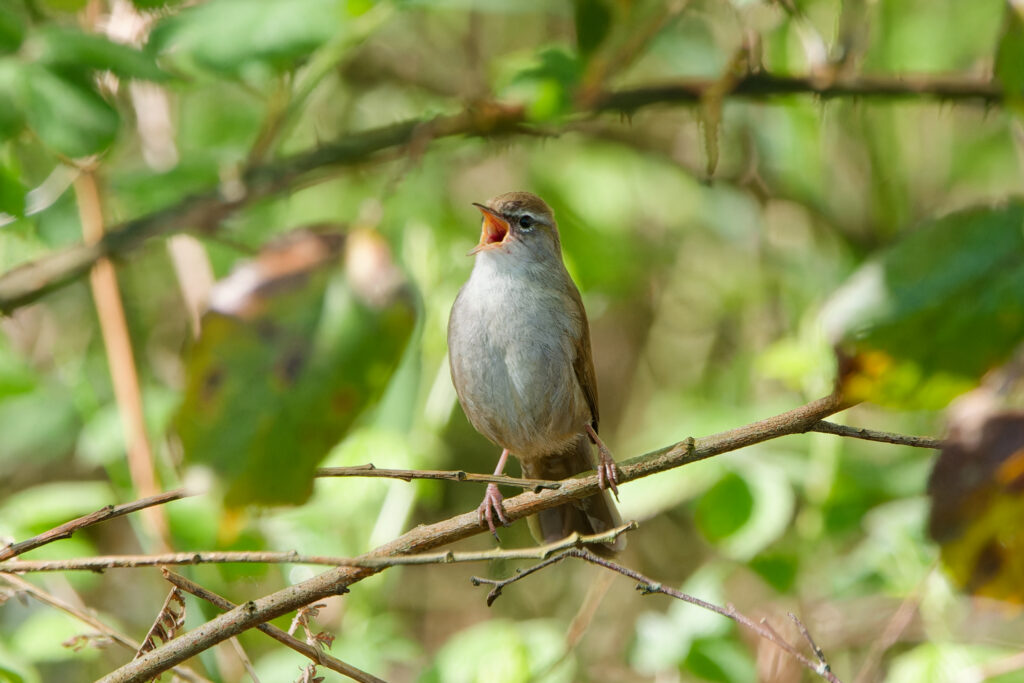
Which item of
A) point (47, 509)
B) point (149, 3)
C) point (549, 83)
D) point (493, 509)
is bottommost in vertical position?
point (493, 509)

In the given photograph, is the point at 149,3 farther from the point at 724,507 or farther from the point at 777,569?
the point at 777,569

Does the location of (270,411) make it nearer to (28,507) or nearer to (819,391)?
(28,507)

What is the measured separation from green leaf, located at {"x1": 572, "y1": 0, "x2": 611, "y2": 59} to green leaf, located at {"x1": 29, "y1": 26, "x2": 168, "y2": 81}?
1.08 meters

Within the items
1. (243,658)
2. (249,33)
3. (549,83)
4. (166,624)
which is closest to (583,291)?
(549,83)

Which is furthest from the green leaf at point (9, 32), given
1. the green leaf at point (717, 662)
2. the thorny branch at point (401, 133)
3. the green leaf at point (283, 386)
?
the green leaf at point (717, 662)

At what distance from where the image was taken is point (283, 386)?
136 cm

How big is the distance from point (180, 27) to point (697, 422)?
253 cm

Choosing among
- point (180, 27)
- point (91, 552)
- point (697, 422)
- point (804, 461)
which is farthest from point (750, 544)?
point (180, 27)

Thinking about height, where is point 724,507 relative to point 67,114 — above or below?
below

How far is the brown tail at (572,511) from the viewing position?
3.81m

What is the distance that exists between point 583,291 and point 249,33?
2.12 m

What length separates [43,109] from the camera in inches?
94.2

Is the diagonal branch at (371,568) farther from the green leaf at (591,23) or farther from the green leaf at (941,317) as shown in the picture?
the green leaf at (591,23)

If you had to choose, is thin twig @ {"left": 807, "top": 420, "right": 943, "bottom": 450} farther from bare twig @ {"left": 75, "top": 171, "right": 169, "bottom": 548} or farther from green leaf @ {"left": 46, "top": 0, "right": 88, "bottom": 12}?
green leaf @ {"left": 46, "top": 0, "right": 88, "bottom": 12}
